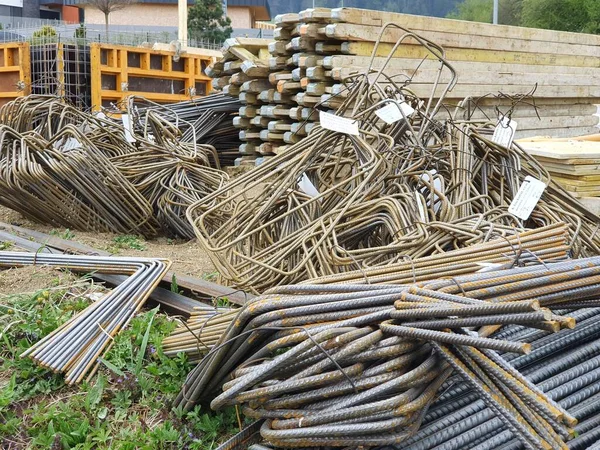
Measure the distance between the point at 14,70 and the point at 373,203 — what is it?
9452 millimetres

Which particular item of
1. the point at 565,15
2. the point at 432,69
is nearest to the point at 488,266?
the point at 432,69

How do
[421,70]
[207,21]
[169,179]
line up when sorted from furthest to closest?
[207,21] → [421,70] → [169,179]

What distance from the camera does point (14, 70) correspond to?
39.2 ft

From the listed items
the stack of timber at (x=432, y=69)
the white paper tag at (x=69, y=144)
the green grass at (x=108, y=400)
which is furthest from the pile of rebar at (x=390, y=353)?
the white paper tag at (x=69, y=144)

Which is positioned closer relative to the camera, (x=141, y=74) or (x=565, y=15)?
(x=141, y=74)

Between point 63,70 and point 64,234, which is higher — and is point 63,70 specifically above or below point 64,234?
above

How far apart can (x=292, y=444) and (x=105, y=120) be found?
228 inches

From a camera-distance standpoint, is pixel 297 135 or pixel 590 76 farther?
pixel 590 76

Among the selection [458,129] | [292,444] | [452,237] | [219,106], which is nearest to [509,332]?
[292,444]

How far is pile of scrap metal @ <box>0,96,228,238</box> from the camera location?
626 cm

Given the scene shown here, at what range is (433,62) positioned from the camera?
27.8ft

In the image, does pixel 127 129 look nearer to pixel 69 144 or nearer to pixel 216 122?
pixel 69 144

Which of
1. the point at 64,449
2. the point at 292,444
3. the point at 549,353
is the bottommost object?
the point at 64,449

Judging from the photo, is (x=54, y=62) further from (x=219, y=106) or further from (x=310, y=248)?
(x=310, y=248)
